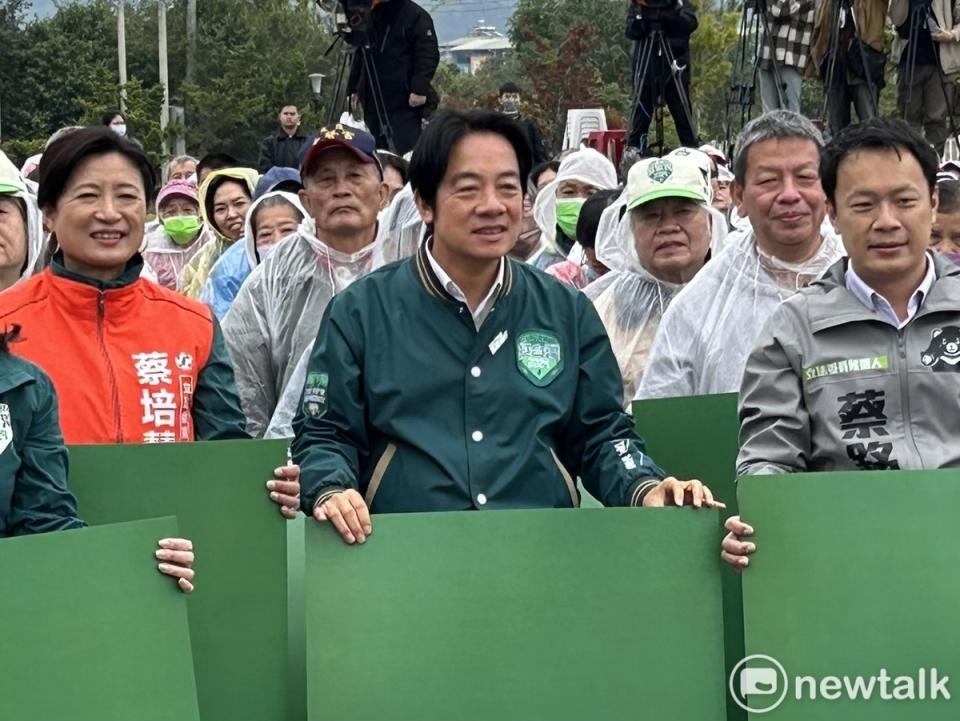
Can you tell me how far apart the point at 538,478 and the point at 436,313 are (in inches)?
17.7

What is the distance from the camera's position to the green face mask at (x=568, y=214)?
9.05 m

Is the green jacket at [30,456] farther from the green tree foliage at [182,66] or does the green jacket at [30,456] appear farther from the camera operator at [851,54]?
the green tree foliage at [182,66]

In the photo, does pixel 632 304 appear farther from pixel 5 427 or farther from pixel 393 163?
pixel 393 163

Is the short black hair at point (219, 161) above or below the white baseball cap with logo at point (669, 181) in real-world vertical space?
above

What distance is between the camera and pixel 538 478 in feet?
13.7

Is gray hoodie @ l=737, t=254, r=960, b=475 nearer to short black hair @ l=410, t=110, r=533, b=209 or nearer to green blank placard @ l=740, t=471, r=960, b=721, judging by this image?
green blank placard @ l=740, t=471, r=960, b=721

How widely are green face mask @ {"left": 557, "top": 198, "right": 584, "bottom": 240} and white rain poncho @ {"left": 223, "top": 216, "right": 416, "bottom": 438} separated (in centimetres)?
242

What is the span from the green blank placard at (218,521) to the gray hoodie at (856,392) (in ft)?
3.74

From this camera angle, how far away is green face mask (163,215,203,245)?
11031mm

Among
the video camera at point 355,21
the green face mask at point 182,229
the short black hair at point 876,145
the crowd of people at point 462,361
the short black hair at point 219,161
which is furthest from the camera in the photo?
the video camera at point 355,21

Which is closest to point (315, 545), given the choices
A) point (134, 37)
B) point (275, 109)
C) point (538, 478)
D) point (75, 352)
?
point (538, 478)

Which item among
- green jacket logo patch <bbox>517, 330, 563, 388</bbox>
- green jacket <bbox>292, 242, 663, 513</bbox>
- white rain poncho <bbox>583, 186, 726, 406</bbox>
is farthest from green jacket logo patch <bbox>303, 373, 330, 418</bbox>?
white rain poncho <bbox>583, 186, 726, 406</bbox>

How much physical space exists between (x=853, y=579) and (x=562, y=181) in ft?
18.3

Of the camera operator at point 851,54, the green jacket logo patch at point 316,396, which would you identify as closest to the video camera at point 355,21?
the camera operator at point 851,54
